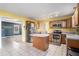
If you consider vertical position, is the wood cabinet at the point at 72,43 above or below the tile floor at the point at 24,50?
above

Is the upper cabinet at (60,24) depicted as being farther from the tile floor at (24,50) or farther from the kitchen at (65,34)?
the tile floor at (24,50)

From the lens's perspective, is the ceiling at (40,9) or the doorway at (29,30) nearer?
the ceiling at (40,9)

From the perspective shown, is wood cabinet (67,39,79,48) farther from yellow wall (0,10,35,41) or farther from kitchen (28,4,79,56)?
yellow wall (0,10,35,41)

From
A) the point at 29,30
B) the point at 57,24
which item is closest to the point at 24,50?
the point at 29,30

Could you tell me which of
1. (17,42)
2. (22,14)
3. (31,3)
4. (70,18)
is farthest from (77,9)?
(17,42)

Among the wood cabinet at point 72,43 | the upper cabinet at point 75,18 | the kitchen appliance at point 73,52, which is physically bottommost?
the kitchen appliance at point 73,52

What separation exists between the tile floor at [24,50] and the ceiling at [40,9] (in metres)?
0.42

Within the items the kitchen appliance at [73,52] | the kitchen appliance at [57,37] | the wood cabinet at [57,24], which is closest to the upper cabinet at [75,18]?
the wood cabinet at [57,24]

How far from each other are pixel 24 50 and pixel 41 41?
31 cm

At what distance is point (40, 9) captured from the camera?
1238mm

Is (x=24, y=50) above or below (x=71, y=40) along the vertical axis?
below

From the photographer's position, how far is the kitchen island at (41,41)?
4.45 feet

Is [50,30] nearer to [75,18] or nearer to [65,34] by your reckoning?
[65,34]

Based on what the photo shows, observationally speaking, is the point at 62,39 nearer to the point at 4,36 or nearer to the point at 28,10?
the point at 28,10
